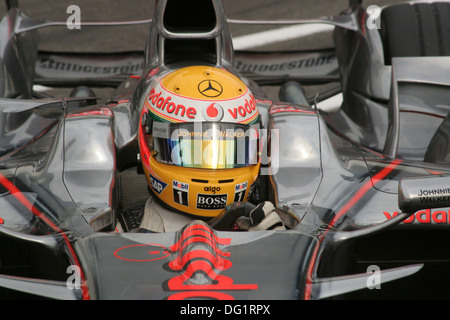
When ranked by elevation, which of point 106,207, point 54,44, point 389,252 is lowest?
point 54,44

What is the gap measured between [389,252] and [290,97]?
192 centimetres

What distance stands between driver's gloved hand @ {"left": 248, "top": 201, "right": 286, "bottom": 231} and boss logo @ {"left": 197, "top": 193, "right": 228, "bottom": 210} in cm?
17

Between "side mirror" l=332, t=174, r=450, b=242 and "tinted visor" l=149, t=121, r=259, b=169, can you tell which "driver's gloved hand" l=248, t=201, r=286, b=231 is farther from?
"side mirror" l=332, t=174, r=450, b=242

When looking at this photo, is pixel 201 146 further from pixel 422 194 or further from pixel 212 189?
pixel 422 194

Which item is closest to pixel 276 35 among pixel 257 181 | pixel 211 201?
pixel 257 181

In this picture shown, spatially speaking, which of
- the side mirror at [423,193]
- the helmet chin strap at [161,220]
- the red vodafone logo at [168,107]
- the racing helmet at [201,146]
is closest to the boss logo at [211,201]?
the racing helmet at [201,146]

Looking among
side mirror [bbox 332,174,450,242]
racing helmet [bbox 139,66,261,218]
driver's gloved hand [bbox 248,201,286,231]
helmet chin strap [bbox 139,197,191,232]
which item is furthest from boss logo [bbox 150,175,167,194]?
side mirror [bbox 332,174,450,242]

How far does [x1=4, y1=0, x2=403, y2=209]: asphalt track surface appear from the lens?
9.14m

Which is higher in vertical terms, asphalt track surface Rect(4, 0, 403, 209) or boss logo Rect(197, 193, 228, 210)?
boss logo Rect(197, 193, 228, 210)

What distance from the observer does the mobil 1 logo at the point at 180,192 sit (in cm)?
358

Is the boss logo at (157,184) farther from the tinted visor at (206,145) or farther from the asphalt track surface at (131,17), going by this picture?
the asphalt track surface at (131,17)
